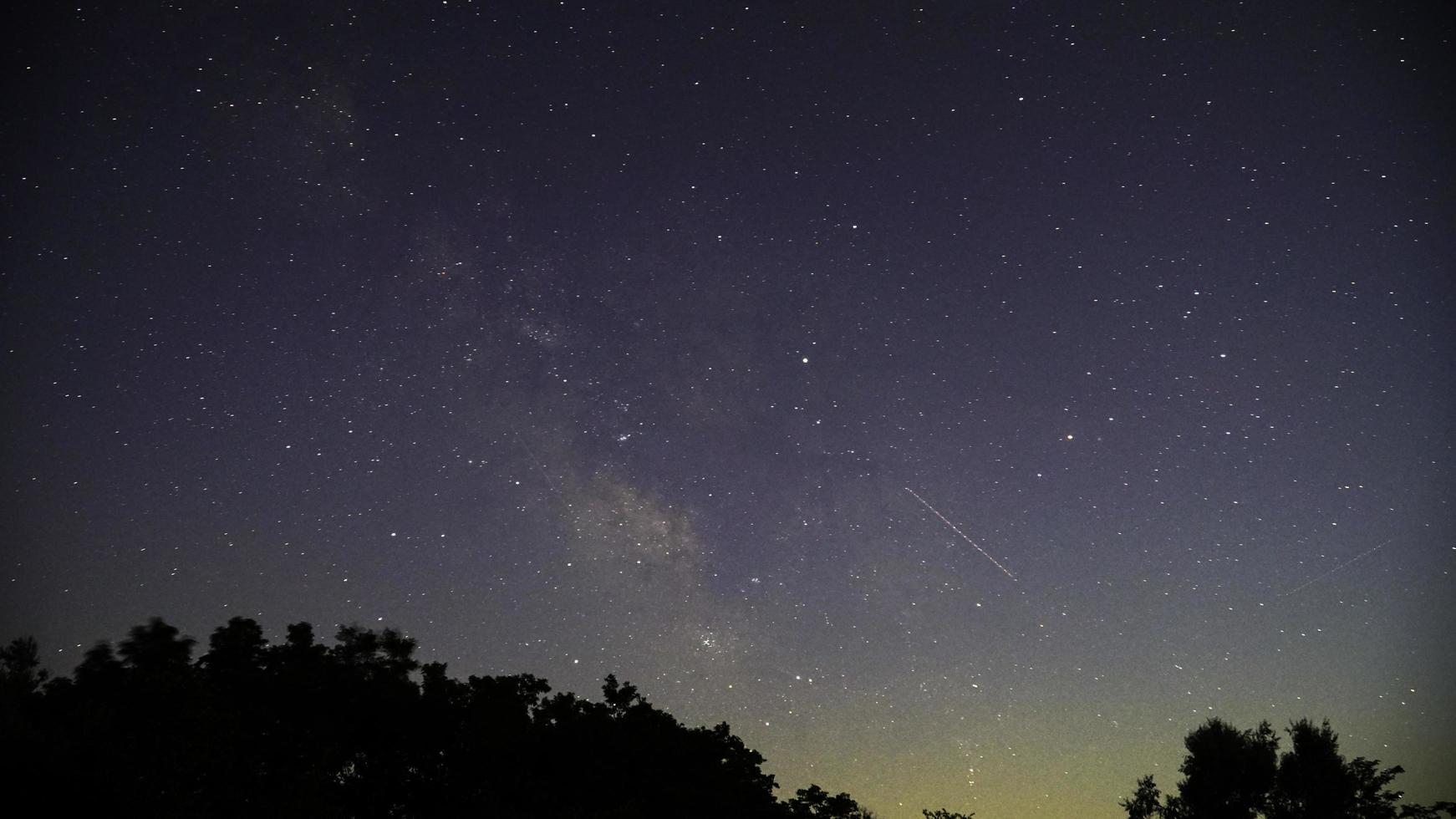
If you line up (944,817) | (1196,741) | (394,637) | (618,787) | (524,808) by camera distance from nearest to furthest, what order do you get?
1. (524,808)
2. (618,787)
3. (394,637)
4. (944,817)
5. (1196,741)

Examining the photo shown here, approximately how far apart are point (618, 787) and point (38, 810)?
12.8 meters

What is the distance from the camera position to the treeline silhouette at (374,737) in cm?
1307

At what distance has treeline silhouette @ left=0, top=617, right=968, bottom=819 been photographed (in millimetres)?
Answer: 13070

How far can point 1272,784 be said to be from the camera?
25.2 m

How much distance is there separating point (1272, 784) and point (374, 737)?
2655 cm

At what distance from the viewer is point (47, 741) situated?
31.2 ft

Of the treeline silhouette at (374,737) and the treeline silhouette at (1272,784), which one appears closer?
the treeline silhouette at (374,737)

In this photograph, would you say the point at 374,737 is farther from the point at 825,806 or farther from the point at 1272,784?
the point at 1272,784

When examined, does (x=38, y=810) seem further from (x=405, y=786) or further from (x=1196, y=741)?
(x=1196, y=741)

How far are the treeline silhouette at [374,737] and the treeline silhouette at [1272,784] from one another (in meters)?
8.63

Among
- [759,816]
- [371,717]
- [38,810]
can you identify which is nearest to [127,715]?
[371,717]

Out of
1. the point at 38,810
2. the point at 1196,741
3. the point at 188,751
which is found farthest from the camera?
the point at 1196,741

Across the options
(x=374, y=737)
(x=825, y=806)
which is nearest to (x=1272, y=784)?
(x=825, y=806)

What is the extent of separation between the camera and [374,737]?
1945 centimetres
